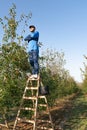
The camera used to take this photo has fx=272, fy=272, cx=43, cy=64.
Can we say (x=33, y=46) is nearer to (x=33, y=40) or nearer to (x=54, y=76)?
(x=33, y=40)

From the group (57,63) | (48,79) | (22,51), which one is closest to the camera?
(22,51)

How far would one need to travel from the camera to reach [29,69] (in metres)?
14.1

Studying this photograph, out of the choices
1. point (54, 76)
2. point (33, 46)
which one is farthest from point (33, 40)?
point (54, 76)

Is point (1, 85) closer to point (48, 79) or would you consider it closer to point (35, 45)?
point (35, 45)

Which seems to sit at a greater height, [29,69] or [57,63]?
[57,63]

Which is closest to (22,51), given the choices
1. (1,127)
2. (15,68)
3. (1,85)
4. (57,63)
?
(15,68)

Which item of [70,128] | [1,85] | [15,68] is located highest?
[15,68]

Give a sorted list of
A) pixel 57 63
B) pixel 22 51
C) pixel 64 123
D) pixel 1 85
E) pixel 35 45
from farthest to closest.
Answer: pixel 57 63
pixel 64 123
pixel 22 51
pixel 1 85
pixel 35 45

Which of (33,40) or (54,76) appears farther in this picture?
(54,76)

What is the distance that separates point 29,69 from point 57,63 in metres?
18.8

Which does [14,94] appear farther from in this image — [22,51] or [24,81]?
[22,51]

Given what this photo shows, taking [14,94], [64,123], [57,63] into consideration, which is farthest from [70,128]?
[57,63]

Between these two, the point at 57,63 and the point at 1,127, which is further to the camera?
the point at 57,63

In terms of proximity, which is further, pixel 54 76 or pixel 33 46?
pixel 54 76
